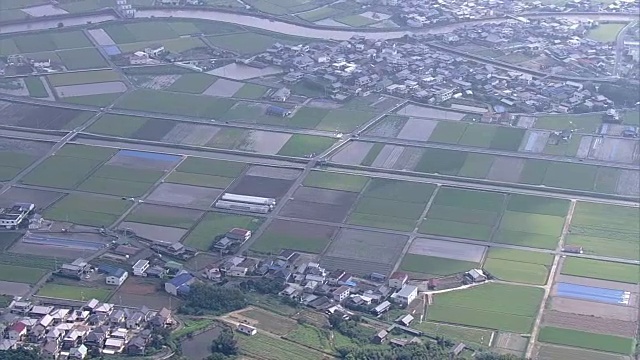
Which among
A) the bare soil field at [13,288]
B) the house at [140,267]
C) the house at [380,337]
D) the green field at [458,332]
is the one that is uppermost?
the bare soil field at [13,288]

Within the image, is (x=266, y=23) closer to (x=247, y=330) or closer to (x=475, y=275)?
Answer: (x=475, y=275)

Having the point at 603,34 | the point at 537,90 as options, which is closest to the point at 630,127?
the point at 537,90

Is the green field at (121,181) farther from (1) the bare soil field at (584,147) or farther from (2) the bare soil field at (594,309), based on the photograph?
(1) the bare soil field at (584,147)

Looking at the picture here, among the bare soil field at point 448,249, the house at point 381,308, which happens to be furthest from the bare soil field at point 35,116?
the house at point 381,308

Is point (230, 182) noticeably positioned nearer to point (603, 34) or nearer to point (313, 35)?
point (313, 35)

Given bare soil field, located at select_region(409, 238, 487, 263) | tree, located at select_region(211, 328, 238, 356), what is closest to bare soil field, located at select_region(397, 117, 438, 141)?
bare soil field, located at select_region(409, 238, 487, 263)

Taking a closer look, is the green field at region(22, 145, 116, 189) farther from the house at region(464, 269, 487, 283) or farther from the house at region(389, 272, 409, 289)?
the house at region(464, 269, 487, 283)
